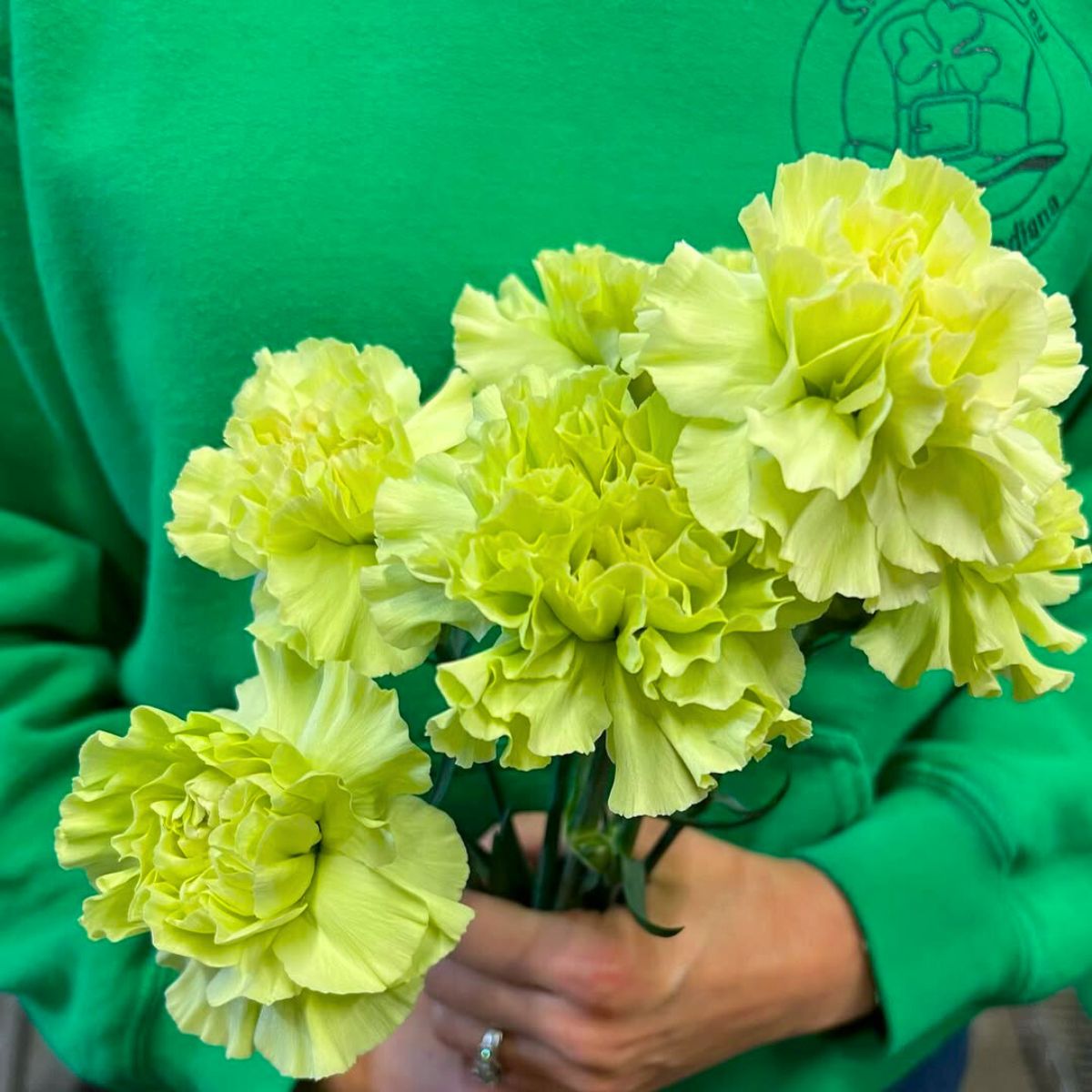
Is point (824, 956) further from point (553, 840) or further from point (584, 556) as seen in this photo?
point (584, 556)

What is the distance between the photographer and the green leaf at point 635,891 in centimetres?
30

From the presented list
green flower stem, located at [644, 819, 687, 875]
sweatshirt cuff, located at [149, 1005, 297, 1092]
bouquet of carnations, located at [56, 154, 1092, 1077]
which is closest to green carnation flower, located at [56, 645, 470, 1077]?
bouquet of carnations, located at [56, 154, 1092, 1077]

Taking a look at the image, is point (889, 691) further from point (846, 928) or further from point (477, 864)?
point (477, 864)

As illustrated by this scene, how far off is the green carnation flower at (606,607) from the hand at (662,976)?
17 cm

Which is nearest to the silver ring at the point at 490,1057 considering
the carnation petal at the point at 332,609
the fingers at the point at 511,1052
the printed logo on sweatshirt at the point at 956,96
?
the fingers at the point at 511,1052

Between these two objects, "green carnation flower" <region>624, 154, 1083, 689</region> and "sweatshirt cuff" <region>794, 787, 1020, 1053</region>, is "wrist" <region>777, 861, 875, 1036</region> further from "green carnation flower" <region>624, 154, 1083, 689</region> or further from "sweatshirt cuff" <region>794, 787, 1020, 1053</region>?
"green carnation flower" <region>624, 154, 1083, 689</region>

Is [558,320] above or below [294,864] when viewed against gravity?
above

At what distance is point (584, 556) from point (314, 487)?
0.07 metres

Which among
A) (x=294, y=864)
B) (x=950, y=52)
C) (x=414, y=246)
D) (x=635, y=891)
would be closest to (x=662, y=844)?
(x=635, y=891)

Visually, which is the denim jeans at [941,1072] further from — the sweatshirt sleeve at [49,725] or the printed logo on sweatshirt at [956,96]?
the printed logo on sweatshirt at [956,96]

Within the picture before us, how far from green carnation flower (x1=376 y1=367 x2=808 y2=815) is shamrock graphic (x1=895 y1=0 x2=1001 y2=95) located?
0.33m

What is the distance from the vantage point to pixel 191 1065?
0.48 metres

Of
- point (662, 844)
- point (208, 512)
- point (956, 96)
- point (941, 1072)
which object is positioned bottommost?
point (941, 1072)

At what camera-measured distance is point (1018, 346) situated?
0.65 ft
